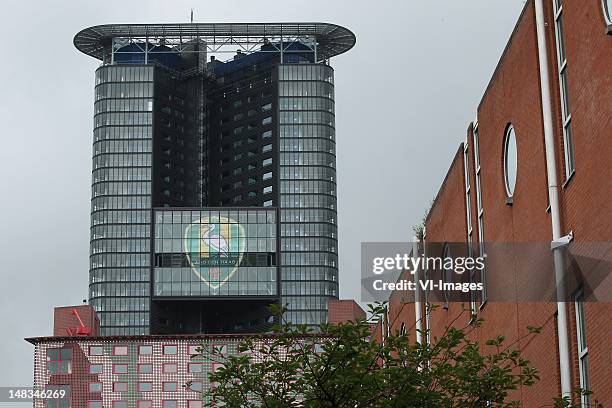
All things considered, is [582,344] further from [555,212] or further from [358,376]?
[358,376]

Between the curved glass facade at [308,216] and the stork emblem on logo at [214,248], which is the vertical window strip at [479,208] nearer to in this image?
the stork emblem on logo at [214,248]

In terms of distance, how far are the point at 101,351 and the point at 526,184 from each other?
122 meters

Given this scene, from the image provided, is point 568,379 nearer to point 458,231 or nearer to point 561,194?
point 561,194

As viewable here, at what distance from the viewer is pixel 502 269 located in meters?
33.3

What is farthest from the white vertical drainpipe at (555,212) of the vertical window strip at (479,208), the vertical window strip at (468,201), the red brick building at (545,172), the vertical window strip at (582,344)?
the vertical window strip at (468,201)

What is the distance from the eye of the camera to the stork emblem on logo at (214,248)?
186m

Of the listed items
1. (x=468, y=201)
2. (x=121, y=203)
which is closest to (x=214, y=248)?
(x=121, y=203)

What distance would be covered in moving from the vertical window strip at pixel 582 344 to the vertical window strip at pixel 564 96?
2.55 meters

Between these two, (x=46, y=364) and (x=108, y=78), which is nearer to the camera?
(x=46, y=364)

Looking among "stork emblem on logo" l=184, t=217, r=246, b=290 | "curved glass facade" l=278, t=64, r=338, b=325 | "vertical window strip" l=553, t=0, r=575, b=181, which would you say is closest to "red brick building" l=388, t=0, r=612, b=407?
"vertical window strip" l=553, t=0, r=575, b=181

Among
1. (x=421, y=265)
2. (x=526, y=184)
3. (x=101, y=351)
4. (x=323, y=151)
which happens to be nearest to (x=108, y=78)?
(x=323, y=151)

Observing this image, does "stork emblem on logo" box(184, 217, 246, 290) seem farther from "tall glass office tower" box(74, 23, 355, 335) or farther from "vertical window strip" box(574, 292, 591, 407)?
"vertical window strip" box(574, 292, 591, 407)

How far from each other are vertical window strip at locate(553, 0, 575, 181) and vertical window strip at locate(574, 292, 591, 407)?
255cm

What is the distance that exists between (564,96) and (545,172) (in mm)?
1894
